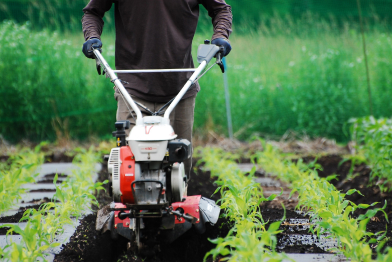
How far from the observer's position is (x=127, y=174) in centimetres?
211

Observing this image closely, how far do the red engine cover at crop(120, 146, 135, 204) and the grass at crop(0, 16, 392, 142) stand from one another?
4.69m

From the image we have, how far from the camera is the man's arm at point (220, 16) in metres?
2.83

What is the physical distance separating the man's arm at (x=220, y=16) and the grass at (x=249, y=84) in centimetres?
380

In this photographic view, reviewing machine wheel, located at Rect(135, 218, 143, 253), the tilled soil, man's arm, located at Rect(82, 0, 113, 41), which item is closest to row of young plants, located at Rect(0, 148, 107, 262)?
the tilled soil

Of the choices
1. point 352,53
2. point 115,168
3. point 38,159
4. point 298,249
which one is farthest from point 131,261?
point 352,53

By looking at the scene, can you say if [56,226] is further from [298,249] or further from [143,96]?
[298,249]

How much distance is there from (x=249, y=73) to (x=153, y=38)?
4.36 m

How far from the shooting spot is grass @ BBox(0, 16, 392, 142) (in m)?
6.48

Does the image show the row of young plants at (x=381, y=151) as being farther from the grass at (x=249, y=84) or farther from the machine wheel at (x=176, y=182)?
the grass at (x=249, y=84)

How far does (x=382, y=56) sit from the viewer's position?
6.60 metres

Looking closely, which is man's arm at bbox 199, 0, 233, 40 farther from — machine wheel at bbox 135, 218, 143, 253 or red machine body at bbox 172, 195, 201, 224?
machine wheel at bbox 135, 218, 143, 253

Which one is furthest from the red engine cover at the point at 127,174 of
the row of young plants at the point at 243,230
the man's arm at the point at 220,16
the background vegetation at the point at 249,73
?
the background vegetation at the point at 249,73

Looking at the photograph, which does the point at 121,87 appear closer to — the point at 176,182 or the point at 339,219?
the point at 176,182

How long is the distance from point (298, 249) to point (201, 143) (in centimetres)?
444
